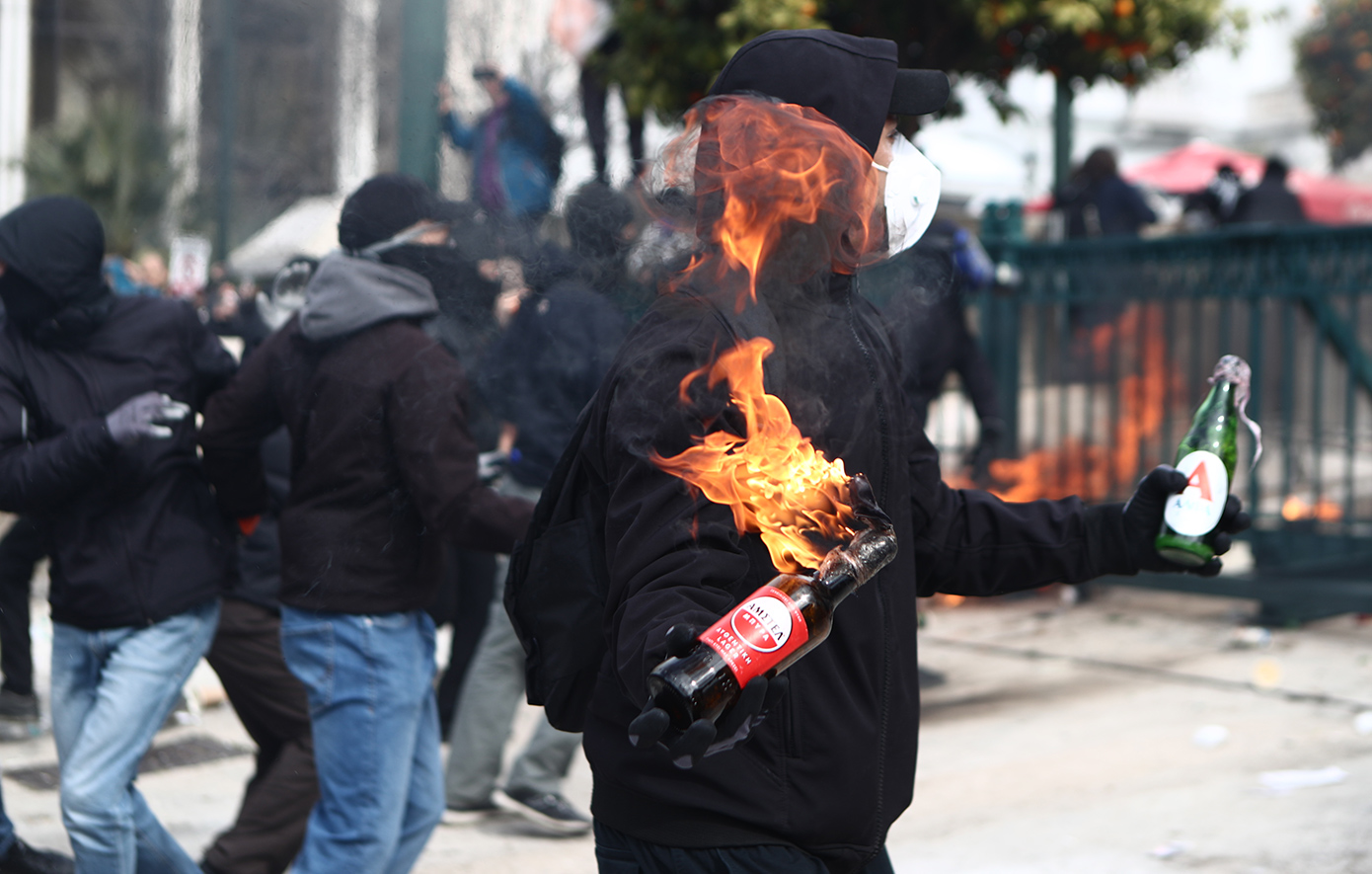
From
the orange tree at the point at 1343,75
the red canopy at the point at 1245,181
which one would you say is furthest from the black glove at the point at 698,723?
the orange tree at the point at 1343,75

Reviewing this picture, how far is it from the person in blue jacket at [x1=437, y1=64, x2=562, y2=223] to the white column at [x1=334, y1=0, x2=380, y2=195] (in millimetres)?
243

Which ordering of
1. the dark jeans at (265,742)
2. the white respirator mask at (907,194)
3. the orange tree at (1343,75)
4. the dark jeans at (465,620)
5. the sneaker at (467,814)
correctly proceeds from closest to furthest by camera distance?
the white respirator mask at (907,194), the dark jeans at (265,742), the sneaker at (467,814), the dark jeans at (465,620), the orange tree at (1343,75)

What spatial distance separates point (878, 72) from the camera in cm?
219

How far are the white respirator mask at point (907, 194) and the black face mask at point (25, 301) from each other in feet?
6.94

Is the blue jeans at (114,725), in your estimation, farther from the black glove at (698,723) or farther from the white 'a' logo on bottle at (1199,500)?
the white 'a' logo on bottle at (1199,500)

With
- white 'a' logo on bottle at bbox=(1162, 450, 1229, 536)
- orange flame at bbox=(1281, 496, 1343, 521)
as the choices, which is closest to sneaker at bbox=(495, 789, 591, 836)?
white 'a' logo on bottle at bbox=(1162, 450, 1229, 536)

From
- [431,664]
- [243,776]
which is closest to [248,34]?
[431,664]

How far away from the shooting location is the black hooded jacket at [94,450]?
3.28 m

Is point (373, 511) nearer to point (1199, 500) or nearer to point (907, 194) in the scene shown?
point (907, 194)

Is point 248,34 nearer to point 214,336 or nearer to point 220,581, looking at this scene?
point 214,336

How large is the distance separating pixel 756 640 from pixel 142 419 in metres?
1.98

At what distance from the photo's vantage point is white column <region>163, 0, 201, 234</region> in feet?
13.3

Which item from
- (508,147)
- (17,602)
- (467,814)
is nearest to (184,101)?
(508,147)

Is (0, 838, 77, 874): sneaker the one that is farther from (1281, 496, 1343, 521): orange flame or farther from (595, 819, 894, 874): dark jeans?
(1281, 496, 1343, 521): orange flame
